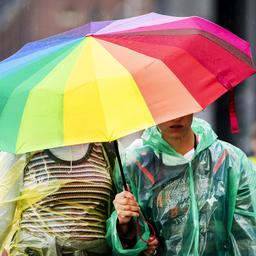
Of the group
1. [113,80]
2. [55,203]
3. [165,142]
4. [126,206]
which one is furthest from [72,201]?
[113,80]

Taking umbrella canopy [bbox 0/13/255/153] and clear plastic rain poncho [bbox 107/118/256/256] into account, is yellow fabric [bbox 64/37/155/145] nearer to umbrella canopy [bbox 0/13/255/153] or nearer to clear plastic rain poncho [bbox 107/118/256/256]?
Answer: umbrella canopy [bbox 0/13/255/153]

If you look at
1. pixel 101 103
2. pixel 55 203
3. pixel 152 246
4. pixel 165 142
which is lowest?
pixel 152 246

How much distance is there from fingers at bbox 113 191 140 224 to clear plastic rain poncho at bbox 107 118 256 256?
0.27ft

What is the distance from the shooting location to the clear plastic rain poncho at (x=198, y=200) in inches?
175

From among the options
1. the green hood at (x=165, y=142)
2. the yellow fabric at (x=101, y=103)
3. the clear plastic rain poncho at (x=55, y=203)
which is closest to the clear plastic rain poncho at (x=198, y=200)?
the green hood at (x=165, y=142)

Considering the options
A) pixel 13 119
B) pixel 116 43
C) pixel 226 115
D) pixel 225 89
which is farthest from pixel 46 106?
pixel 226 115

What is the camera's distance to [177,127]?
4.46 m

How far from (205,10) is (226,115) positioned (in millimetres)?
1136

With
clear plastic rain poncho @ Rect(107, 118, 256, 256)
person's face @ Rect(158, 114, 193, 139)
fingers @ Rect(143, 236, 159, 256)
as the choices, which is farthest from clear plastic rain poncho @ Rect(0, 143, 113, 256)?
person's face @ Rect(158, 114, 193, 139)

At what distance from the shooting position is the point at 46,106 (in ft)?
12.9

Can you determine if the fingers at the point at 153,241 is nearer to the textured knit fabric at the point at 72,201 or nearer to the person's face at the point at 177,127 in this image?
the textured knit fabric at the point at 72,201

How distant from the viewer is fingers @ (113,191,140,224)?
4.34m

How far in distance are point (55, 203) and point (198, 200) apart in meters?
0.67

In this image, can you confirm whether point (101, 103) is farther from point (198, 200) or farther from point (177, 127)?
point (198, 200)
